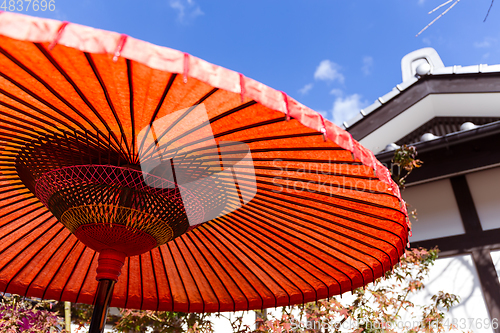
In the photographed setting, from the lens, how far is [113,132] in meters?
1.31

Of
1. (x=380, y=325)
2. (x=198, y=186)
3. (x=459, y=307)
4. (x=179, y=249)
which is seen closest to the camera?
(x=198, y=186)

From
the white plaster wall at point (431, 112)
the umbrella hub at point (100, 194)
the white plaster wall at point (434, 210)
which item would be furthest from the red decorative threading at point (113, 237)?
the white plaster wall at point (431, 112)

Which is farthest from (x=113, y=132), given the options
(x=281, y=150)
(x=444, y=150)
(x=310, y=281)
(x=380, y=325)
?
(x=444, y=150)

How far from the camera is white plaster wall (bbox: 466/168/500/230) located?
4742mm

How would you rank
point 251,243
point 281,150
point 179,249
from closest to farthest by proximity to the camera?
point 281,150 → point 251,243 → point 179,249

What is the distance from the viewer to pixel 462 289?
15.1 feet

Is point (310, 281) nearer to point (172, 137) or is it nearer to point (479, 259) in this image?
point (172, 137)

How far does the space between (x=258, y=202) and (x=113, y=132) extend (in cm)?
66

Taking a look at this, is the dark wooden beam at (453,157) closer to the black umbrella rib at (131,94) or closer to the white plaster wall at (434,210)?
the white plaster wall at (434,210)

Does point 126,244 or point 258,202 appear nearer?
point 126,244

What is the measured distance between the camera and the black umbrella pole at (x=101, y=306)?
4.20 ft

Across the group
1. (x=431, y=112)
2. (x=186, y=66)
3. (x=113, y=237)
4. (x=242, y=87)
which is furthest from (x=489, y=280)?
(x=186, y=66)

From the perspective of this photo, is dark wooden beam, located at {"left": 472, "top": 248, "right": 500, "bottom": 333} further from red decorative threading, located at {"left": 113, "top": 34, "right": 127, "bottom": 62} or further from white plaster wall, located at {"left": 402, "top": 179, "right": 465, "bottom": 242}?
red decorative threading, located at {"left": 113, "top": 34, "right": 127, "bottom": 62}

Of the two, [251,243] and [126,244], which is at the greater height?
[251,243]
